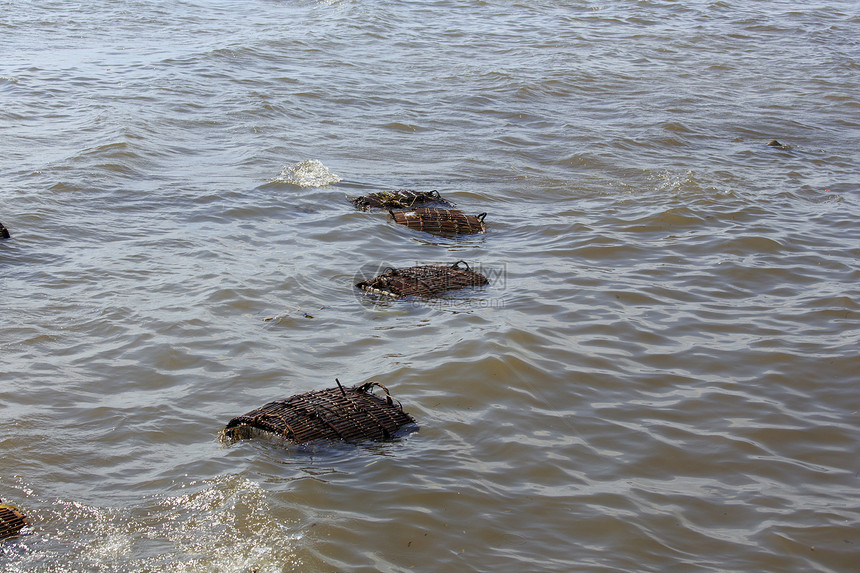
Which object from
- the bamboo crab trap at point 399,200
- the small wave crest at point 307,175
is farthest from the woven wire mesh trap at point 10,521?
the small wave crest at point 307,175

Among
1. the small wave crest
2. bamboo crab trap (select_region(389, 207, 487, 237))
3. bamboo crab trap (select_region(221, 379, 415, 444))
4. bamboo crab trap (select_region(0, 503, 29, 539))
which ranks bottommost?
bamboo crab trap (select_region(0, 503, 29, 539))

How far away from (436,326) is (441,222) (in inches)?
77.5

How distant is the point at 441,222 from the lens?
7.77m

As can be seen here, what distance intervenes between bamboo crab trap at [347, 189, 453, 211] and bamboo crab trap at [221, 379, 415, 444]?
393cm

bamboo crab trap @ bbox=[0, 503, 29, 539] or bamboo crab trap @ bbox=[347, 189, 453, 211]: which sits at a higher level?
bamboo crab trap @ bbox=[347, 189, 453, 211]

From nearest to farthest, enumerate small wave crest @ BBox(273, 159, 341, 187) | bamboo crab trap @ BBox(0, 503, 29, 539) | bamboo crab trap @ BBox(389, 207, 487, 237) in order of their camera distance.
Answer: bamboo crab trap @ BBox(0, 503, 29, 539) → bamboo crab trap @ BBox(389, 207, 487, 237) → small wave crest @ BBox(273, 159, 341, 187)

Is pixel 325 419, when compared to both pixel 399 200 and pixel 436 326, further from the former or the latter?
pixel 399 200

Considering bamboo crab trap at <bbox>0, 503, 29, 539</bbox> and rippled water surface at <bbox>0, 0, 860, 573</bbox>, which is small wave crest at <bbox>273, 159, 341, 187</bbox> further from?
bamboo crab trap at <bbox>0, 503, 29, 539</bbox>

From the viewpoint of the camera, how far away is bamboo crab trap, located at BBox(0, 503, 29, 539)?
3.65 m

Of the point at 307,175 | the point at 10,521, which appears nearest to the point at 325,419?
the point at 10,521

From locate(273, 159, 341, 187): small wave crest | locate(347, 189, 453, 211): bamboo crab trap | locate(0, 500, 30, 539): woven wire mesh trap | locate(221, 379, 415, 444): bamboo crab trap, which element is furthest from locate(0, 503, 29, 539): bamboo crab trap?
locate(273, 159, 341, 187): small wave crest

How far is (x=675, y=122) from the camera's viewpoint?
12.2 m

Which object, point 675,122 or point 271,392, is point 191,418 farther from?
point 675,122

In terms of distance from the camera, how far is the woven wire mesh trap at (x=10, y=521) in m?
3.65
